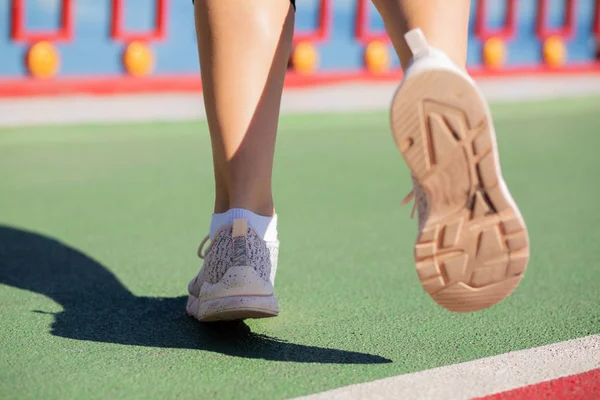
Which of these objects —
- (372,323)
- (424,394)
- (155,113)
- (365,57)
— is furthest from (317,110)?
(424,394)

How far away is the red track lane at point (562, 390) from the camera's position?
4.12 ft

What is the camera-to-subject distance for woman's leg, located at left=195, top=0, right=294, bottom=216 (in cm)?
153

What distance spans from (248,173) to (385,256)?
72 cm

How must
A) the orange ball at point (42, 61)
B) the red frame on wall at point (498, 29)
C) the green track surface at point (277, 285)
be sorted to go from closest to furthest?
the green track surface at point (277, 285)
the orange ball at point (42, 61)
the red frame on wall at point (498, 29)

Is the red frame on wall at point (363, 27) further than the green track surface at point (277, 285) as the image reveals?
Yes

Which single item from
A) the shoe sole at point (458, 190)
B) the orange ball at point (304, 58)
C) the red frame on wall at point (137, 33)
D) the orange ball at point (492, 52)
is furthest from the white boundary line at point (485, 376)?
the orange ball at point (492, 52)

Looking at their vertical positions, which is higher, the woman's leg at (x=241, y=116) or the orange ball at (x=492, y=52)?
the woman's leg at (x=241, y=116)

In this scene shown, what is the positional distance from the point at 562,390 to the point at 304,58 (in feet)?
13.0

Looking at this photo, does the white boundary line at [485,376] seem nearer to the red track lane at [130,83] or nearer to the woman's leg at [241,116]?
the woman's leg at [241,116]

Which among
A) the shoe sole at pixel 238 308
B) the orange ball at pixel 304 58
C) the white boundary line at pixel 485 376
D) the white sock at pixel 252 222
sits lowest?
the orange ball at pixel 304 58

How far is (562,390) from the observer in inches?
50.5

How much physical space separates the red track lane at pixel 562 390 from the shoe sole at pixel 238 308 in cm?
39

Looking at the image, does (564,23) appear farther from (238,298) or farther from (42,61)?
(238,298)

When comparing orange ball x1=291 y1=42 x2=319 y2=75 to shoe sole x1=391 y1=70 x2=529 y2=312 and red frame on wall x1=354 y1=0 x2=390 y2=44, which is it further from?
shoe sole x1=391 y1=70 x2=529 y2=312
